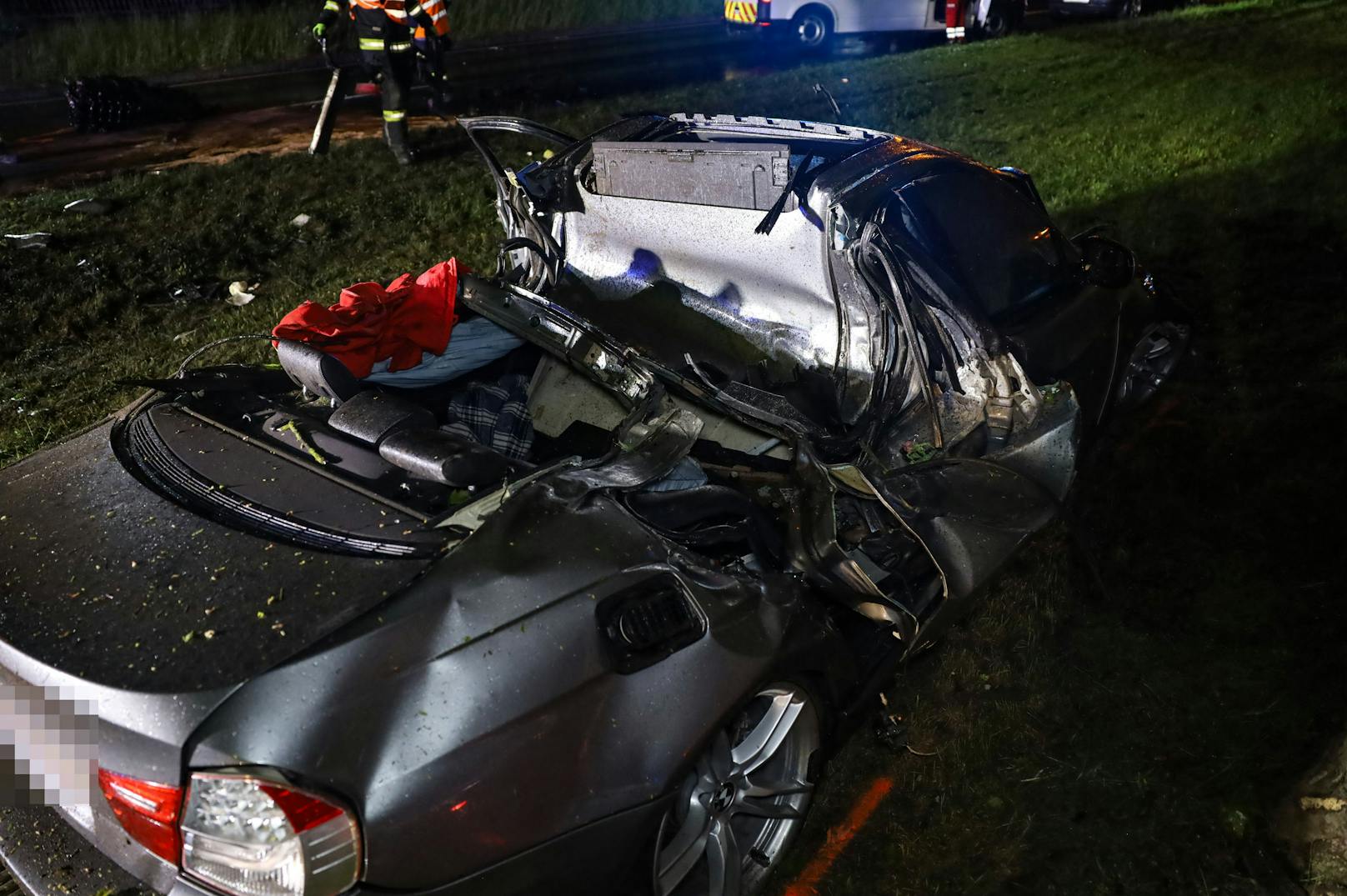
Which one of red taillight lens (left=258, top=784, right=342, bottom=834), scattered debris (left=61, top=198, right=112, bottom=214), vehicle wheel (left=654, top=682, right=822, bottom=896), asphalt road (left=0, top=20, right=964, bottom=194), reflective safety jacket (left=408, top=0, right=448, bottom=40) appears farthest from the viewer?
asphalt road (left=0, top=20, right=964, bottom=194)

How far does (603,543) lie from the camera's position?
86.7 inches

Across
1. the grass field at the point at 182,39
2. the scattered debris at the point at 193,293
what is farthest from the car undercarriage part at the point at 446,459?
the grass field at the point at 182,39

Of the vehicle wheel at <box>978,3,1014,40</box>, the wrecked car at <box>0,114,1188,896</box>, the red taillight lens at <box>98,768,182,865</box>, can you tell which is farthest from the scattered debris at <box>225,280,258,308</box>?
the vehicle wheel at <box>978,3,1014,40</box>

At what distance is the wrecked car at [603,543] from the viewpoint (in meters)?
1.84

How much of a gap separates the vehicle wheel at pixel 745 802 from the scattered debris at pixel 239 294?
5.38 m

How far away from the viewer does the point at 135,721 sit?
1818 millimetres

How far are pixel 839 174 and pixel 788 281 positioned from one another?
0.44 m

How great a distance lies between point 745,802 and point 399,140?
292 inches

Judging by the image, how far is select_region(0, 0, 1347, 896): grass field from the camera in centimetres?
284

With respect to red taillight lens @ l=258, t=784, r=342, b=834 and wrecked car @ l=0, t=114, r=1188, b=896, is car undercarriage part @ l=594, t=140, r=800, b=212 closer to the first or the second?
wrecked car @ l=0, t=114, r=1188, b=896

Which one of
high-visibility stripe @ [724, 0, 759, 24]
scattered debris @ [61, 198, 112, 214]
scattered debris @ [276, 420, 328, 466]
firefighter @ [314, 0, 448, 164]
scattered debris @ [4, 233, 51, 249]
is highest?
high-visibility stripe @ [724, 0, 759, 24]

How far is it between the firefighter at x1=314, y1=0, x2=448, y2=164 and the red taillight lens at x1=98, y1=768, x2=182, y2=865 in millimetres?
7382

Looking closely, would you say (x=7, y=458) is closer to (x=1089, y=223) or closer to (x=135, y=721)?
(x=135, y=721)

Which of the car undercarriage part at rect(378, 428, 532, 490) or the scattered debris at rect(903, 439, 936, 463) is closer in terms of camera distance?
the car undercarriage part at rect(378, 428, 532, 490)
